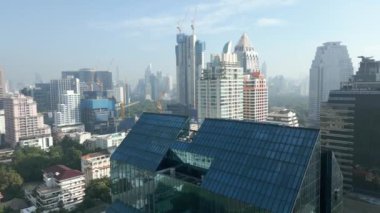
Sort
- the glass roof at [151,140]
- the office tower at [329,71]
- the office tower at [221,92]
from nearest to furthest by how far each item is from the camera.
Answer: the glass roof at [151,140] < the office tower at [221,92] < the office tower at [329,71]

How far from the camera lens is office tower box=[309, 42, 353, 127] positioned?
146m

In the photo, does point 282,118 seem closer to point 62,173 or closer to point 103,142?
point 103,142

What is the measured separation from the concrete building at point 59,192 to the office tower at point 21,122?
50383mm

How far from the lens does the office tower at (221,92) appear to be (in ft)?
281

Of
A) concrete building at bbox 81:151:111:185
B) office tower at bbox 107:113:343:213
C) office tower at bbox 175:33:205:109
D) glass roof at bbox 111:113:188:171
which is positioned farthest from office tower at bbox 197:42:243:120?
office tower at bbox 175:33:205:109

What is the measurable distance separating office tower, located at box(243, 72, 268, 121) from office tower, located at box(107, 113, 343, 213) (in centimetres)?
5963

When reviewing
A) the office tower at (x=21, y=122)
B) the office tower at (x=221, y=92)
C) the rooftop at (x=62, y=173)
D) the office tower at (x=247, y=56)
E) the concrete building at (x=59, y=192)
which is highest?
the office tower at (x=247, y=56)

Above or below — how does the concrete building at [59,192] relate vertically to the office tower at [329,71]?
below

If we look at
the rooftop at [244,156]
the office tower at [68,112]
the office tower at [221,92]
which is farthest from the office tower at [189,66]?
the rooftop at [244,156]

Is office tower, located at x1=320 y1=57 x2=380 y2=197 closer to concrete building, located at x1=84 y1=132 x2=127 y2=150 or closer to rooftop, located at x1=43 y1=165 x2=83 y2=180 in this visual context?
rooftop, located at x1=43 y1=165 x2=83 y2=180

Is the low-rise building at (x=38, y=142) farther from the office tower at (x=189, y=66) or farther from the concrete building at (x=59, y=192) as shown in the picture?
the office tower at (x=189, y=66)

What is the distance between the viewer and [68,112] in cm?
14475

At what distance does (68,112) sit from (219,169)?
132m

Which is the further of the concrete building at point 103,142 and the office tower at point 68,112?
the office tower at point 68,112
